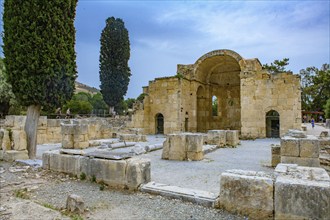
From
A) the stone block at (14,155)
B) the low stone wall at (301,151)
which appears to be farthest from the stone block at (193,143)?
the stone block at (14,155)

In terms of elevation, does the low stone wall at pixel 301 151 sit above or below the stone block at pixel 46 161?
above

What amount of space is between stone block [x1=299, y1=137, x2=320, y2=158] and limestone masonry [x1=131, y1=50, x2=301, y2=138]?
10598 millimetres

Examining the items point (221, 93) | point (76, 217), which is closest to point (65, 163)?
point (76, 217)

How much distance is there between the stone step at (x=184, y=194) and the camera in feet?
13.1

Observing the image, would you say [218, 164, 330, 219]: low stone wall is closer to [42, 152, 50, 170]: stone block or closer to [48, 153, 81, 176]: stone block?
[48, 153, 81, 176]: stone block

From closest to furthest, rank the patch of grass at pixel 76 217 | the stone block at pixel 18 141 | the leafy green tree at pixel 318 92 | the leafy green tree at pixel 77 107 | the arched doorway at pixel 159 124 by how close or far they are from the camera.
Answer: the patch of grass at pixel 76 217 < the stone block at pixel 18 141 < the arched doorway at pixel 159 124 < the leafy green tree at pixel 77 107 < the leafy green tree at pixel 318 92

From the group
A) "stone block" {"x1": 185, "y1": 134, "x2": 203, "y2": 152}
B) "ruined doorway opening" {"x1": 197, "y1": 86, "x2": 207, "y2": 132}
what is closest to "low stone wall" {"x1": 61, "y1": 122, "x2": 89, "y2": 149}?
"stone block" {"x1": 185, "y1": 134, "x2": 203, "y2": 152}

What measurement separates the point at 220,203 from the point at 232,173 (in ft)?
A: 1.79

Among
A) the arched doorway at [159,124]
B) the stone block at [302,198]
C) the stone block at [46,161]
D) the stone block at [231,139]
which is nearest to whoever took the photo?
the stone block at [302,198]

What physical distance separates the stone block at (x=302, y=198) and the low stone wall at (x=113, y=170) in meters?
2.70

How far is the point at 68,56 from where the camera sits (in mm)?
8734

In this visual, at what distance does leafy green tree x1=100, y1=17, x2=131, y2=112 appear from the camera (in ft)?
98.9

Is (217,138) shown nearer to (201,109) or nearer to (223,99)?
(201,109)

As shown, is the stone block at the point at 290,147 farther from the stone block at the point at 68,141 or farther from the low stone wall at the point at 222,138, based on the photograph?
the stone block at the point at 68,141
